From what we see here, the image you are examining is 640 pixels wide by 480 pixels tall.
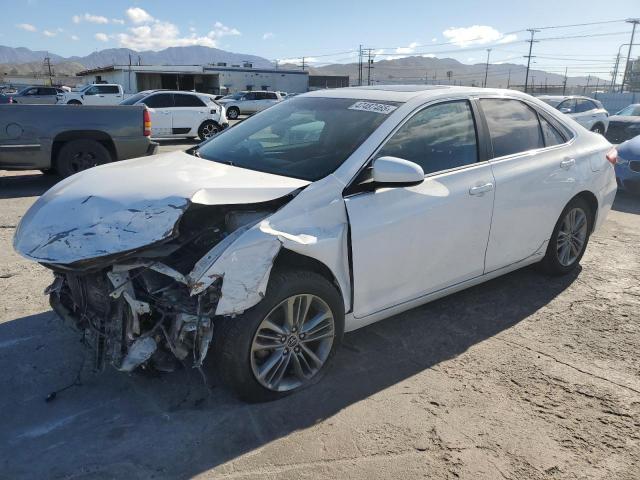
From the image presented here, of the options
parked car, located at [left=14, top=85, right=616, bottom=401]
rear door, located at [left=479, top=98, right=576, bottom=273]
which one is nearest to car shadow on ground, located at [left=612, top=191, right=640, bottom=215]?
rear door, located at [left=479, top=98, right=576, bottom=273]

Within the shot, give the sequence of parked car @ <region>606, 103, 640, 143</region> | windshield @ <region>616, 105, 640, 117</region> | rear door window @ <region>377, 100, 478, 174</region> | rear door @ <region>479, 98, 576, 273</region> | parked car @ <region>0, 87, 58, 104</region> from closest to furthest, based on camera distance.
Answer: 1. rear door window @ <region>377, 100, 478, 174</region>
2. rear door @ <region>479, 98, 576, 273</region>
3. parked car @ <region>606, 103, 640, 143</region>
4. windshield @ <region>616, 105, 640, 117</region>
5. parked car @ <region>0, 87, 58, 104</region>

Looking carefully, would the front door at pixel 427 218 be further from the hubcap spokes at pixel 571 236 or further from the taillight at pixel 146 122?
the taillight at pixel 146 122

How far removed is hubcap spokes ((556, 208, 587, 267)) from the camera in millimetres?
4777

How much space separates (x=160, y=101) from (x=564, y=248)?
14697 millimetres

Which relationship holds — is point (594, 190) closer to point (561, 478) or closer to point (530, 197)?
point (530, 197)

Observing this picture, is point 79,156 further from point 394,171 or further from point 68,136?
point 394,171

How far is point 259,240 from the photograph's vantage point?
2.73 metres

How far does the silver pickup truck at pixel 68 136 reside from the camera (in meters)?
8.38

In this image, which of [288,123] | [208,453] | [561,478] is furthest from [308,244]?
[561,478]

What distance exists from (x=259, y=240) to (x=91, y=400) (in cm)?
140

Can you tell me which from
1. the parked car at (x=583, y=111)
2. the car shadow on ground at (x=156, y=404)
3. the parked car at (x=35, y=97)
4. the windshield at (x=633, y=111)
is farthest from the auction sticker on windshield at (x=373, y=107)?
the parked car at (x=35, y=97)

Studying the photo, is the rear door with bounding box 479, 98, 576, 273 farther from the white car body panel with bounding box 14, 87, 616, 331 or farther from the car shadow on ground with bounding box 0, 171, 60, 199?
the car shadow on ground with bounding box 0, 171, 60, 199

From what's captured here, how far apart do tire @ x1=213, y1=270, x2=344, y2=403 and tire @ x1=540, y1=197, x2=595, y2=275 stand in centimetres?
250

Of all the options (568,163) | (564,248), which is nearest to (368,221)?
(568,163)
